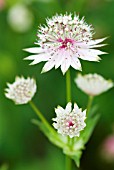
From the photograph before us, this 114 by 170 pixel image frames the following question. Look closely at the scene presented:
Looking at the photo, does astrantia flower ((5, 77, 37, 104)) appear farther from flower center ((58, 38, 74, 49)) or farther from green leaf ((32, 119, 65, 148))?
flower center ((58, 38, 74, 49))

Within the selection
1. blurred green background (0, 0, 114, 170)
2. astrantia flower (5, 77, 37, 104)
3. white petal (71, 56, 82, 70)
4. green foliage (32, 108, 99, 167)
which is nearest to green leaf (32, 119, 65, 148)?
green foliage (32, 108, 99, 167)

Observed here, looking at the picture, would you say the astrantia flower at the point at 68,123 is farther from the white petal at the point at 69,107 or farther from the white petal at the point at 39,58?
the white petal at the point at 39,58

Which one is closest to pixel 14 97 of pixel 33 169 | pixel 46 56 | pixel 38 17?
pixel 46 56

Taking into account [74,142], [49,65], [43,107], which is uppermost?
[49,65]

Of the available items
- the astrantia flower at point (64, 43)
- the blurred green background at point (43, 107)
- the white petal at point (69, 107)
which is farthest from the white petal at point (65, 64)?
the blurred green background at point (43, 107)

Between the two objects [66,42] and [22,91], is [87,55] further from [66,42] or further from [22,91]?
[22,91]

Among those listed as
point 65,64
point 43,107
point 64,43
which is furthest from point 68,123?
point 43,107

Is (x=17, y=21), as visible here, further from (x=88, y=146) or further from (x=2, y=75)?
(x=88, y=146)
